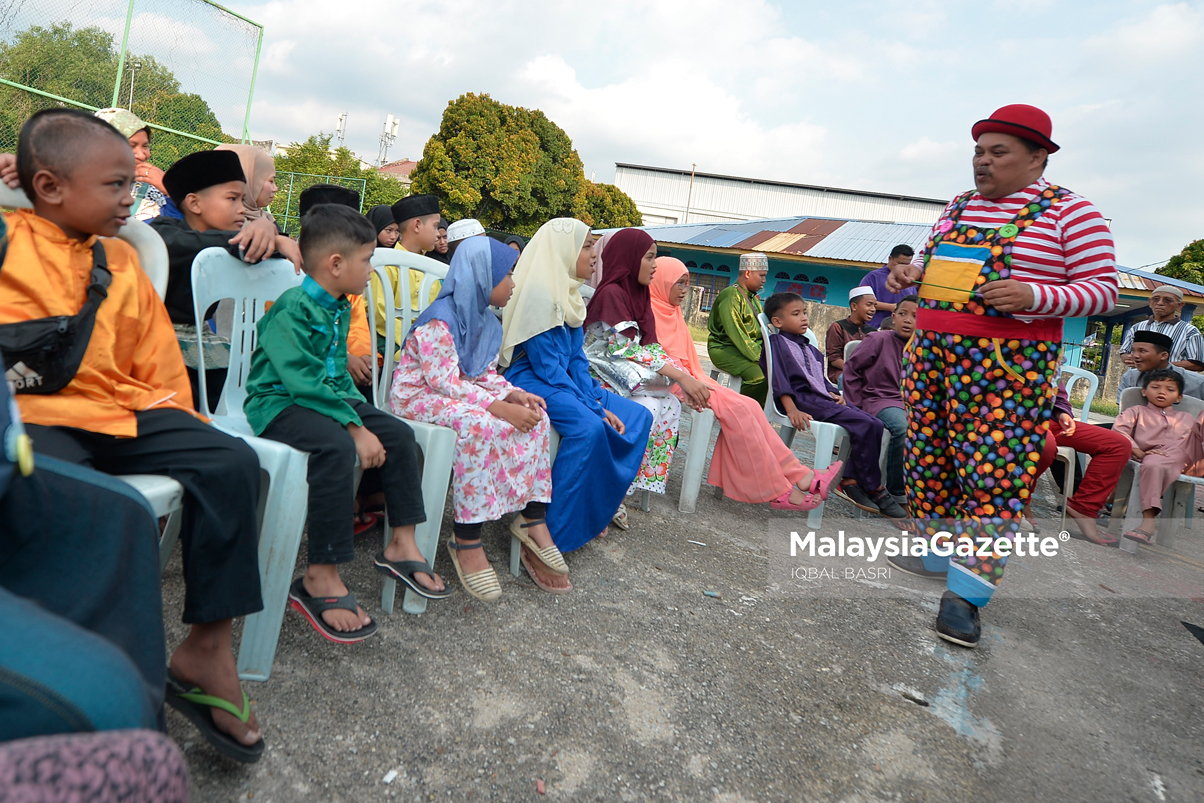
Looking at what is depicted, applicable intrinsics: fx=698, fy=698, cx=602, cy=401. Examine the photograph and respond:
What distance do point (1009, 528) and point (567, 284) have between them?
6.34 ft

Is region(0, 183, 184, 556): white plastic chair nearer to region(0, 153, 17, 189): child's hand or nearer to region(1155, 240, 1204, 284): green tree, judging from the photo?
region(0, 153, 17, 189): child's hand

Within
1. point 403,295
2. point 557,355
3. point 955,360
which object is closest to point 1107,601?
point 955,360

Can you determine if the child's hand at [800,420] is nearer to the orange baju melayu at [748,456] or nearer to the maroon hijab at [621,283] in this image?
the orange baju melayu at [748,456]

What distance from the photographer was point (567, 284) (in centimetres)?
293

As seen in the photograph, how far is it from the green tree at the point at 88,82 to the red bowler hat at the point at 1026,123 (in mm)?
7929

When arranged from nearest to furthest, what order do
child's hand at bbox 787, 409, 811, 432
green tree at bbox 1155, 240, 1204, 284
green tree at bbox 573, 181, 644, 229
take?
1. child's hand at bbox 787, 409, 811, 432
2. green tree at bbox 1155, 240, 1204, 284
3. green tree at bbox 573, 181, 644, 229

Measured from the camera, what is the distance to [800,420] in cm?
399

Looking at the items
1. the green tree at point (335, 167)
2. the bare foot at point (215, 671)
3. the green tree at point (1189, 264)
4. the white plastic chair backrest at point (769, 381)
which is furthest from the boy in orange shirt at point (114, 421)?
the green tree at point (1189, 264)

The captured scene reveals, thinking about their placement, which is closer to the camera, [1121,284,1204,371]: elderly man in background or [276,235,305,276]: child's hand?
[276,235,305,276]: child's hand

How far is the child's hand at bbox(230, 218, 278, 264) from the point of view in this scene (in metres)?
2.04

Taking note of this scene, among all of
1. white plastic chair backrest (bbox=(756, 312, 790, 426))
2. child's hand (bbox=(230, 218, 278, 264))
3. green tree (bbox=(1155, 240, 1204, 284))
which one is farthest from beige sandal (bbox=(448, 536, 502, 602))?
green tree (bbox=(1155, 240, 1204, 284))

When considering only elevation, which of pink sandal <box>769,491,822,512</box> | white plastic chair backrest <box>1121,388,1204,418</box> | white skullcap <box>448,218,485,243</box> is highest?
white skullcap <box>448,218,485,243</box>

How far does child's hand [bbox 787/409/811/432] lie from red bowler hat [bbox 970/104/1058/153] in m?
1.88

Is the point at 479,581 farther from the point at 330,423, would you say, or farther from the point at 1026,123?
the point at 1026,123
